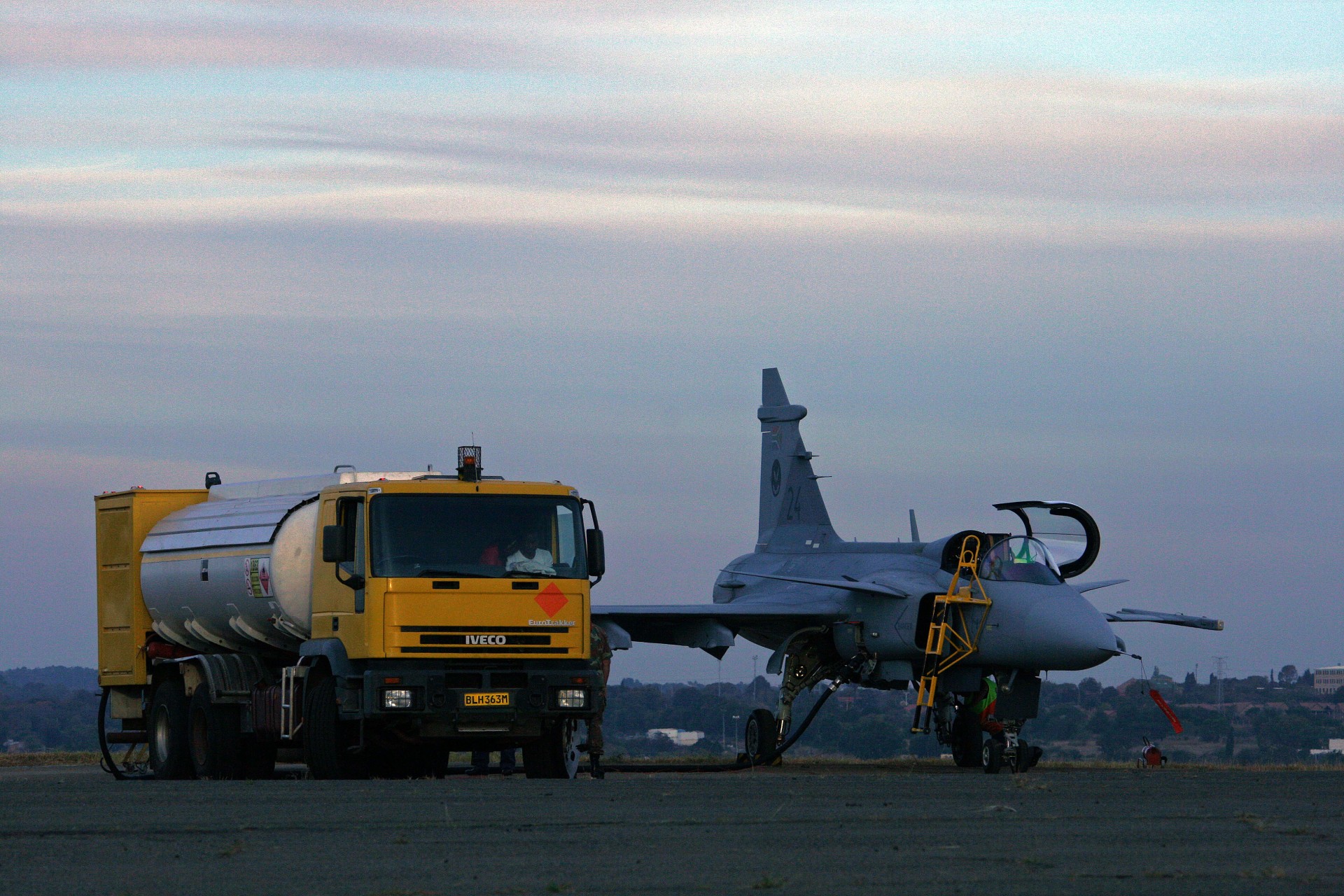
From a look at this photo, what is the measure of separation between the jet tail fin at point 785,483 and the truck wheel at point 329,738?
48.9 ft

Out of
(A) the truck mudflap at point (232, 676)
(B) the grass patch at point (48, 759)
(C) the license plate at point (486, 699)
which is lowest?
(B) the grass patch at point (48, 759)

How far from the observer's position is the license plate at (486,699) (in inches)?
687

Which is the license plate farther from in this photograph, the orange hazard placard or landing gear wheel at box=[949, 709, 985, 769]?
landing gear wheel at box=[949, 709, 985, 769]

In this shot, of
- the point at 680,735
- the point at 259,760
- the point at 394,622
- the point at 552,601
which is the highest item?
the point at 552,601

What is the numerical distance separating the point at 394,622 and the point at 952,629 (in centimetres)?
1025

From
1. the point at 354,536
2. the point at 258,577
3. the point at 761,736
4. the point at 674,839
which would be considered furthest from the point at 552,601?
the point at 761,736

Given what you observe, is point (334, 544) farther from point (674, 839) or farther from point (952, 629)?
point (952, 629)

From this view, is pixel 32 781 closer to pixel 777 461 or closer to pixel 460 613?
pixel 460 613

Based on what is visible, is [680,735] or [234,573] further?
[680,735]

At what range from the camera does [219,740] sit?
797 inches

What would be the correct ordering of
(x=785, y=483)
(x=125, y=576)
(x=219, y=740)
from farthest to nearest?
(x=785, y=483)
(x=125, y=576)
(x=219, y=740)

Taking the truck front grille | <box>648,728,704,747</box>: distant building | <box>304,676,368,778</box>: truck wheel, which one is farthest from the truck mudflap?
<box>648,728,704,747</box>: distant building

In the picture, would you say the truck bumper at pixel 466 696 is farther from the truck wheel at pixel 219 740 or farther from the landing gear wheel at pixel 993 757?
the landing gear wheel at pixel 993 757

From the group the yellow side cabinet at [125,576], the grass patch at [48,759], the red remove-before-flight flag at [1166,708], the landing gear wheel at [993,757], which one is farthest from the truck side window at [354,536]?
the grass patch at [48,759]
